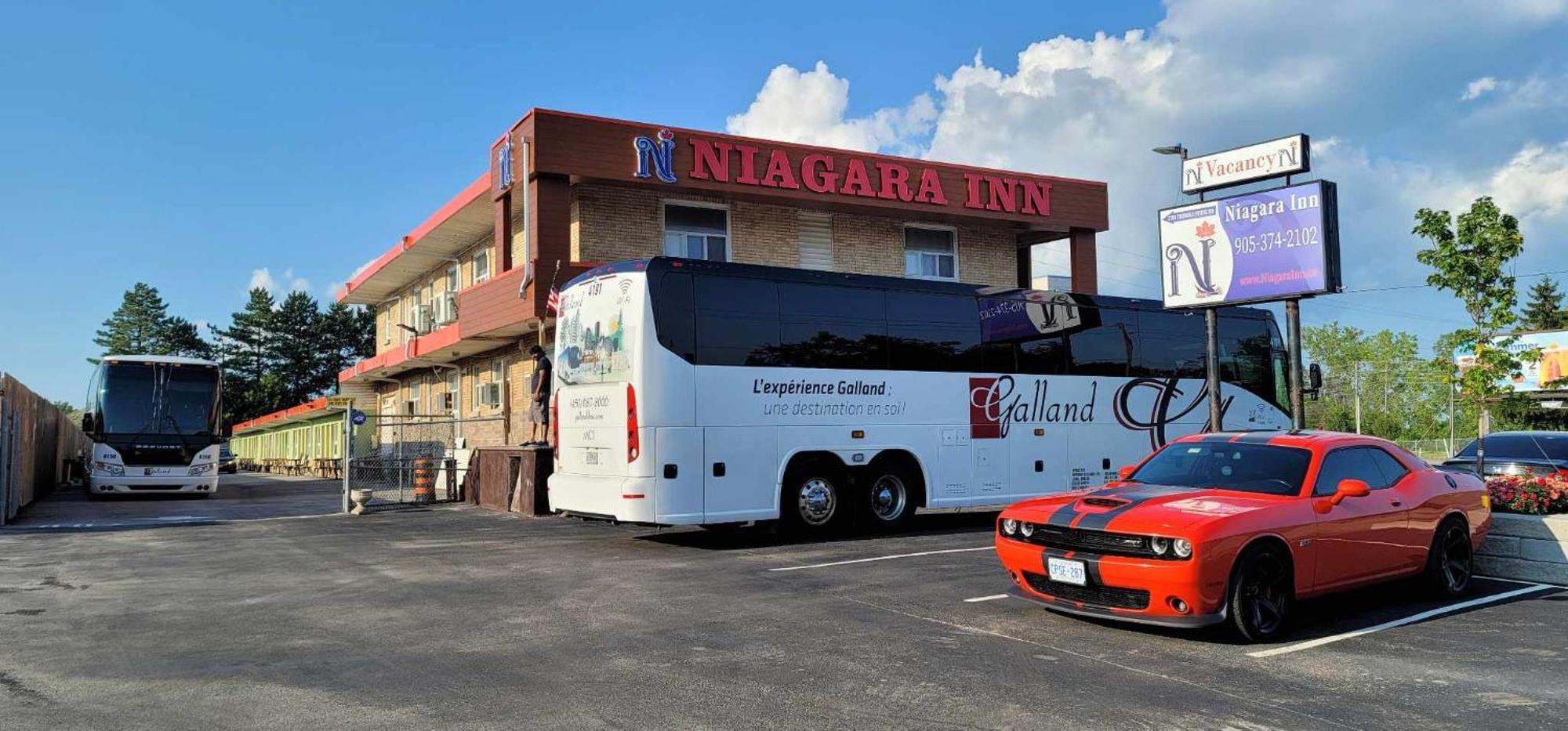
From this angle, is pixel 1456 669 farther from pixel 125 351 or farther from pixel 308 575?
pixel 125 351

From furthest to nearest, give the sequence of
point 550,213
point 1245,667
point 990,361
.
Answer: point 550,213 → point 990,361 → point 1245,667

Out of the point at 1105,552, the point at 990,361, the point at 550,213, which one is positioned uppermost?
the point at 550,213

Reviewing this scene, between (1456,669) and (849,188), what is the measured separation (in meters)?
17.4

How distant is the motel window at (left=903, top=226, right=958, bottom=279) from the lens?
24875mm

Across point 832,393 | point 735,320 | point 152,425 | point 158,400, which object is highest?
point 735,320

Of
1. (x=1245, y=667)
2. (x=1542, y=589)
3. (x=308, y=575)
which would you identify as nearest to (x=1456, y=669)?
(x=1245, y=667)

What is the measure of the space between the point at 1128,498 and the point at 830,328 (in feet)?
20.6

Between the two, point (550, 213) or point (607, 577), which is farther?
point (550, 213)

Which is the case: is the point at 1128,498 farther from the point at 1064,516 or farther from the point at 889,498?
the point at 889,498

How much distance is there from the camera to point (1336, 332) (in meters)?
83.6

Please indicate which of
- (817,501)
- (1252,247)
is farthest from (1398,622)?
(1252,247)

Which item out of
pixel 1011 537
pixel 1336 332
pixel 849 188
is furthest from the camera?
pixel 1336 332

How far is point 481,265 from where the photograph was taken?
1082 inches

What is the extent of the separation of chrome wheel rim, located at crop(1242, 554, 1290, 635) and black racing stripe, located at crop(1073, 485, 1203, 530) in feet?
2.71
